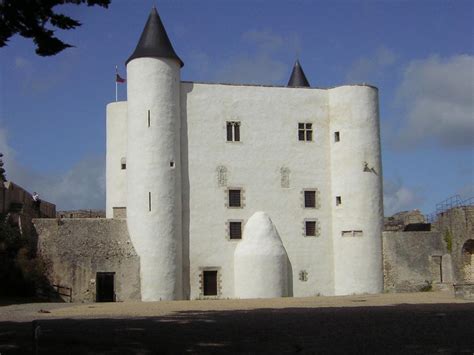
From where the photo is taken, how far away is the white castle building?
33.9 metres

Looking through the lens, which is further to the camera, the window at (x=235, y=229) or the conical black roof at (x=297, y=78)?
the conical black roof at (x=297, y=78)

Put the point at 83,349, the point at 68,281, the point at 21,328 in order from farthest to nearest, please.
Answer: the point at 68,281 < the point at 21,328 < the point at 83,349

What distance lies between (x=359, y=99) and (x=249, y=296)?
37.4 ft

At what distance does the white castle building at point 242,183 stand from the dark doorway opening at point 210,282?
5 cm

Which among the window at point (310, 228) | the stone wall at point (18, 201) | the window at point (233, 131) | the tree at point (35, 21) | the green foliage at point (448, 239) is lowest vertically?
the green foliage at point (448, 239)

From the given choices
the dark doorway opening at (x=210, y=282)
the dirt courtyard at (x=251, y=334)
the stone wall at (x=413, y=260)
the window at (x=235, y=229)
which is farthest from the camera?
the stone wall at (x=413, y=260)

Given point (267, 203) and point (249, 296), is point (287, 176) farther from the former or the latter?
point (249, 296)

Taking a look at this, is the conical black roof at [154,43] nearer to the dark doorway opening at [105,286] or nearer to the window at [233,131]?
the window at [233,131]

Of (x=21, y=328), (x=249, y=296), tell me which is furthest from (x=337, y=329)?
(x=249, y=296)

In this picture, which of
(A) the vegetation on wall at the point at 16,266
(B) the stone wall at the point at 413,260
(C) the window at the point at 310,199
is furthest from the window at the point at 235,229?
(A) the vegetation on wall at the point at 16,266

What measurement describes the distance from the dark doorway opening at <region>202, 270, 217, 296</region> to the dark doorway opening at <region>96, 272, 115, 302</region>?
4.31m

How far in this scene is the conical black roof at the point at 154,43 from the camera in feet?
113

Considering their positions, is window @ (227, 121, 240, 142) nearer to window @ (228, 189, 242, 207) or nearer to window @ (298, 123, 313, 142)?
window @ (228, 189, 242, 207)

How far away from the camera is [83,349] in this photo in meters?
12.5
